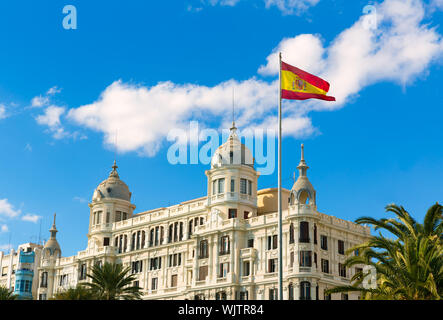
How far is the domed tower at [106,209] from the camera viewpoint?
108m

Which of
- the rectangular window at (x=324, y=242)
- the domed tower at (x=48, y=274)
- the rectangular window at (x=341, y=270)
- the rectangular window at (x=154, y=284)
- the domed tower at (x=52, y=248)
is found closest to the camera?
the rectangular window at (x=324, y=242)

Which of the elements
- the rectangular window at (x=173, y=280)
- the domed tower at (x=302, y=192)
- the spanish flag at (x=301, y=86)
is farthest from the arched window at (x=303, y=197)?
the spanish flag at (x=301, y=86)

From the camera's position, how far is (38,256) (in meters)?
129

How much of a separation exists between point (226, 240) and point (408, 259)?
48.1 metres

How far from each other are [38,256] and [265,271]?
2274 inches

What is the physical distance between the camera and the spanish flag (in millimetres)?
47656

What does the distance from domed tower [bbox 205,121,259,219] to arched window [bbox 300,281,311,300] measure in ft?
47.1

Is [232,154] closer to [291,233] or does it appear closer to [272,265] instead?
[291,233]

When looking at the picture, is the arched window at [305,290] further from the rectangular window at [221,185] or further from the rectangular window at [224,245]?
the rectangular window at [221,185]

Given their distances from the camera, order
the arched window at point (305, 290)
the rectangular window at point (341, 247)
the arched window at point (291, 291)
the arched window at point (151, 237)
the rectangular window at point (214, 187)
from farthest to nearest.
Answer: the arched window at point (151, 237), the rectangular window at point (214, 187), the rectangular window at point (341, 247), the arched window at point (291, 291), the arched window at point (305, 290)

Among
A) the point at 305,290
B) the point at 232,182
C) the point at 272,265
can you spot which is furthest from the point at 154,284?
the point at 305,290
